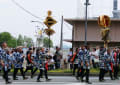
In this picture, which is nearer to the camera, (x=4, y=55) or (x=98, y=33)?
(x=4, y=55)

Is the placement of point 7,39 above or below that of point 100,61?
above

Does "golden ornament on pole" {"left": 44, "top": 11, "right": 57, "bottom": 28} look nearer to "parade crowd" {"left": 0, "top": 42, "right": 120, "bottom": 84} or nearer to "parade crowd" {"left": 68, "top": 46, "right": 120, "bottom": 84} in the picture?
"parade crowd" {"left": 0, "top": 42, "right": 120, "bottom": 84}

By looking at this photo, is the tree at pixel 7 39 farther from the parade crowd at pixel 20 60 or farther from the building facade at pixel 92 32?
the parade crowd at pixel 20 60

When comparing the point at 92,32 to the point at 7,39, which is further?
the point at 7,39

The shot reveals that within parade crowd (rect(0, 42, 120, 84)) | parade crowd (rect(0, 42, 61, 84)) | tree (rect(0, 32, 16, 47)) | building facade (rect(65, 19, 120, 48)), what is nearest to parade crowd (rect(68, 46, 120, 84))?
parade crowd (rect(0, 42, 120, 84))

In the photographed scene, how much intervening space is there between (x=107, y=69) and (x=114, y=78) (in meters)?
2.21

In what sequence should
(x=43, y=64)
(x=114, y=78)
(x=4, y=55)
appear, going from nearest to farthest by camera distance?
(x=4, y=55), (x=43, y=64), (x=114, y=78)

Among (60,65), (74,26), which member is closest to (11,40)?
(74,26)

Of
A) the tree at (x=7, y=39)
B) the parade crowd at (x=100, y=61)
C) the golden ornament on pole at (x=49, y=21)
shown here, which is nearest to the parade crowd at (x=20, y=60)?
the parade crowd at (x=100, y=61)

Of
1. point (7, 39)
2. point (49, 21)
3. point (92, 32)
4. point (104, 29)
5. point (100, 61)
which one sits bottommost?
point (100, 61)

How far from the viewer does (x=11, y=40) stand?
170m

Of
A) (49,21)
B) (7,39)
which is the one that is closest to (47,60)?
(49,21)

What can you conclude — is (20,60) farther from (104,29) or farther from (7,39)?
(7,39)

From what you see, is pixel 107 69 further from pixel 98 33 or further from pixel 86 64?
pixel 98 33
